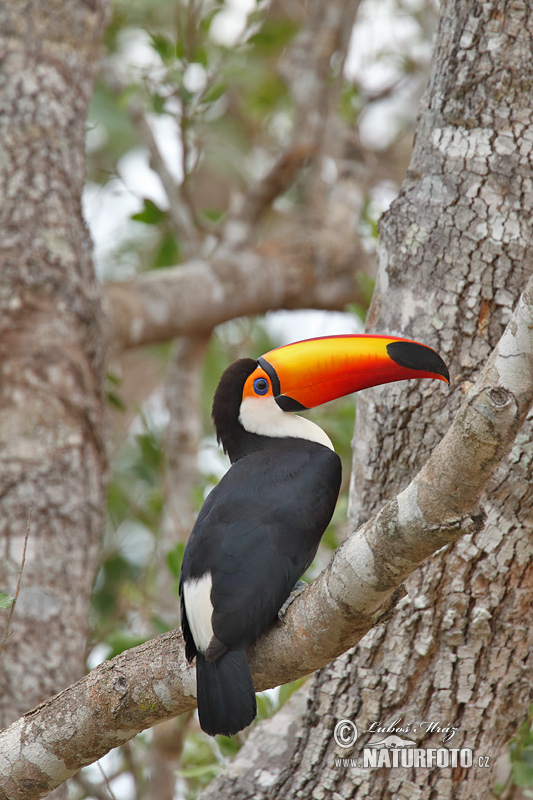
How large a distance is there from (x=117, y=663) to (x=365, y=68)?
16.1 ft

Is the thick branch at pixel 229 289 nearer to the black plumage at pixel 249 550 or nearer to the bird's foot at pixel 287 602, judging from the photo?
the black plumage at pixel 249 550

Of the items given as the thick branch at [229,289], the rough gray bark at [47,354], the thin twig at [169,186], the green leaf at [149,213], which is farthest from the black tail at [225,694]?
the thin twig at [169,186]

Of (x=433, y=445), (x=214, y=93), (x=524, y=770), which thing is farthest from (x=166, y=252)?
(x=524, y=770)

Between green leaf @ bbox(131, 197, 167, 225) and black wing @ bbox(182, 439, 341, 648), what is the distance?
2.25m

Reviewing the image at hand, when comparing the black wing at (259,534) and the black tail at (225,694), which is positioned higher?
the black wing at (259,534)

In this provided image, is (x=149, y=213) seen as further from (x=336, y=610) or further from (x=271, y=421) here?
(x=336, y=610)

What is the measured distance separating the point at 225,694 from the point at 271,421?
1106 millimetres

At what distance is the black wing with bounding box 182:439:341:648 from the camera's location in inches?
90.7

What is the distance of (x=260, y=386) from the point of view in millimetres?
3025

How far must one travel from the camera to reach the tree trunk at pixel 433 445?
2432 millimetres

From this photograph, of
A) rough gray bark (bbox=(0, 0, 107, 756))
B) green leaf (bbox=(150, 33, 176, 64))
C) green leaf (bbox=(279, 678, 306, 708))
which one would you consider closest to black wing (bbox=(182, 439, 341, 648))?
green leaf (bbox=(279, 678, 306, 708))

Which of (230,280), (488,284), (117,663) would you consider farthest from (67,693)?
(230,280)

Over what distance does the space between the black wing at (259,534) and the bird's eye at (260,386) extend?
0.31 m

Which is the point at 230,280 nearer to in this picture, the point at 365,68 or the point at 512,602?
the point at 365,68
